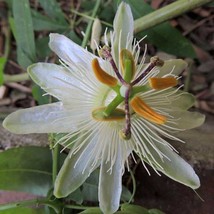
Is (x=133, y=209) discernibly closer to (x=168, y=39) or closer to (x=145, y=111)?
(x=145, y=111)

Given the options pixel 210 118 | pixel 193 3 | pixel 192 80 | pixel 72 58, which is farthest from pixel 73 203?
pixel 192 80

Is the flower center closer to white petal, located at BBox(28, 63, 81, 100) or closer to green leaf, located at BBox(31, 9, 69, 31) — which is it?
white petal, located at BBox(28, 63, 81, 100)

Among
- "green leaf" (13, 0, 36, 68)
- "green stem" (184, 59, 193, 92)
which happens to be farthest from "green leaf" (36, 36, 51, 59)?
"green stem" (184, 59, 193, 92)

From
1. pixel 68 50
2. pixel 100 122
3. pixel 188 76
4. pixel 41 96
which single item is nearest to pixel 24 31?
pixel 41 96

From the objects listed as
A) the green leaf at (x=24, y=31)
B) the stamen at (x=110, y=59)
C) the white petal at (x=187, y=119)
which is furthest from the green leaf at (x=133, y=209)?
the green leaf at (x=24, y=31)

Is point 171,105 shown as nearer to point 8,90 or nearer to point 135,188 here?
point 135,188
